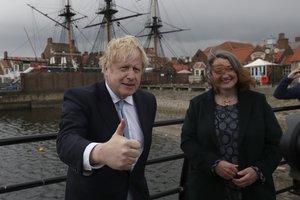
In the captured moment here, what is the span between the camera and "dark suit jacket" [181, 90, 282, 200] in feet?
8.93

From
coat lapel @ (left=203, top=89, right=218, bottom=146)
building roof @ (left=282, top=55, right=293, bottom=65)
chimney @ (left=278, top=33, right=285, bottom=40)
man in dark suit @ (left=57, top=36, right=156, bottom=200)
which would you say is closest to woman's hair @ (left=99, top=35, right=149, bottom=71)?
man in dark suit @ (left=57, top=36, right=156, bottom=200)

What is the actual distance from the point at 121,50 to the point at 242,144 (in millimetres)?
1291

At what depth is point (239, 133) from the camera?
2732mm

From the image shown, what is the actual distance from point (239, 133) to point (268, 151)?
27 cm

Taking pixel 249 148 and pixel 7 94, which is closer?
pixel 249 148

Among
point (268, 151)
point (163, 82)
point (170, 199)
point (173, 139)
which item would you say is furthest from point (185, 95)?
point (268, 151)

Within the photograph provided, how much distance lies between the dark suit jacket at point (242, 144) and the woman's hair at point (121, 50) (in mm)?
1038

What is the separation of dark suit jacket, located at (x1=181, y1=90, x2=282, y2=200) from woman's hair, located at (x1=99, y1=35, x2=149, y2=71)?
A: 3.41ft

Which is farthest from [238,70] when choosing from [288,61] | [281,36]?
[281,36]

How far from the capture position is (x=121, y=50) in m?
1.94

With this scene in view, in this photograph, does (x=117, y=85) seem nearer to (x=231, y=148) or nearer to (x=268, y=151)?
(x=231, y=148)

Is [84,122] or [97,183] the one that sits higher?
[84,122]

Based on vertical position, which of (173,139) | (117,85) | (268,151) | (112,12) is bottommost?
(173,139)

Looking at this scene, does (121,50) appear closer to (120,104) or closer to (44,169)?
(120,104)
